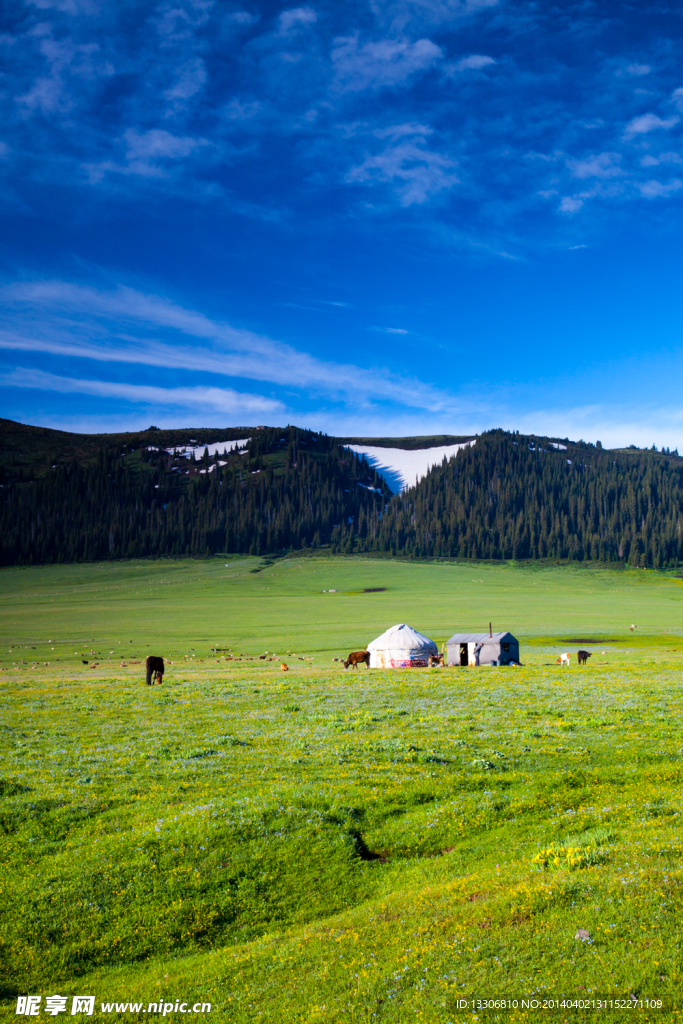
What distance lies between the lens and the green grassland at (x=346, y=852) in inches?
301

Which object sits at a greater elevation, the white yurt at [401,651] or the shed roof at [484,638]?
the shed roof at [484,638]

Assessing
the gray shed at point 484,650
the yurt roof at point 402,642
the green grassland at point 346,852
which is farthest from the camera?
the yurt roof at point 402,642

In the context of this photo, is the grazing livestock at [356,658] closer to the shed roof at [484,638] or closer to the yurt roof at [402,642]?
the yurt roof at [402,642]

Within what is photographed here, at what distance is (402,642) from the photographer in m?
57.9

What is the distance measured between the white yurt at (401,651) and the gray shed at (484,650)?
2.12m

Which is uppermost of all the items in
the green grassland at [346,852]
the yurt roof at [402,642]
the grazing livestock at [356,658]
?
the green grassland at [346,852]

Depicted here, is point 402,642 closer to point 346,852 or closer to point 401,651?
point 401,651

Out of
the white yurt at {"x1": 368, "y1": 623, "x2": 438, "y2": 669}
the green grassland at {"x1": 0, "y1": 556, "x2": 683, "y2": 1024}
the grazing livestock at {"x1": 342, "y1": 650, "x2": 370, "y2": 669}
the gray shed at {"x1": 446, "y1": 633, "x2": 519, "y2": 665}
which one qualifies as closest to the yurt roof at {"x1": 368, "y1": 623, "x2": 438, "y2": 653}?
the white yurt at {"x1": 368, "y1": 623, "x2": 438, "y2": 669}

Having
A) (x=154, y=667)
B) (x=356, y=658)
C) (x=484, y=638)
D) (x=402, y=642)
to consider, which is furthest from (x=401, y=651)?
(x=154, y=667)

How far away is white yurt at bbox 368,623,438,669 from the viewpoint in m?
57.0

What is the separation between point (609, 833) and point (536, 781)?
150 inches

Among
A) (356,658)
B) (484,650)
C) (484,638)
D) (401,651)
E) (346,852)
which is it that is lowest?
(356,658)

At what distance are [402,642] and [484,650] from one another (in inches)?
304

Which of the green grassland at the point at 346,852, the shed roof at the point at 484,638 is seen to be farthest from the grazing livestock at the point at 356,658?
the green grassland at the point at 346,852
